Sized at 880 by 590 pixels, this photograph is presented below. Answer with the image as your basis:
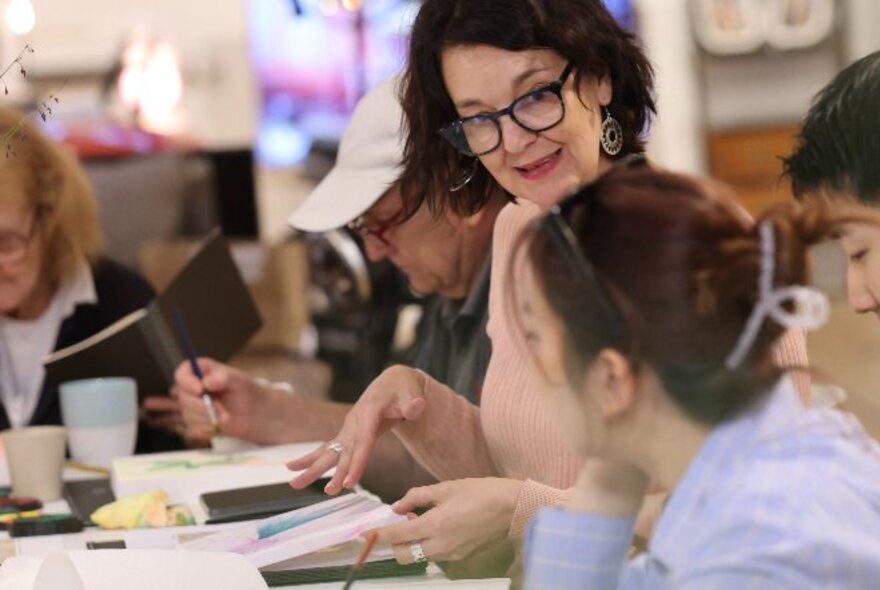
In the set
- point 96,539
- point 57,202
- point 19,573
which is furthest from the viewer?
point 57,202

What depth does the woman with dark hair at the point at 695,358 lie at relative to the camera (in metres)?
0.92

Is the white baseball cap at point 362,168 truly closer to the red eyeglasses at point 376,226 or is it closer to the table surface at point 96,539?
the red eyeglasses at point 376,226

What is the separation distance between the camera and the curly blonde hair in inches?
95.5

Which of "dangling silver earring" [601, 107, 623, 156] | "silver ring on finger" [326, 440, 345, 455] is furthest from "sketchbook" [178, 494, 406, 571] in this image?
"dangling silver earring" [601, 107, 623, 156]

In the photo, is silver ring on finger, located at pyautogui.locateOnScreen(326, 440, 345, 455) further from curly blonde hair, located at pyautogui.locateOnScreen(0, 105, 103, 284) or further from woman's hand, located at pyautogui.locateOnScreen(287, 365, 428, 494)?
curly blonde hair, located at pyautogui.locateOnScreen(0, 105, 103, 284)

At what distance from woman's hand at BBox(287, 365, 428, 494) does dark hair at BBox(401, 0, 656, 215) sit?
0.27 m

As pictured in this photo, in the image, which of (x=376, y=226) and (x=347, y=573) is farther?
(x=376, y=226)

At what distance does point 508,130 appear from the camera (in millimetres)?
1666

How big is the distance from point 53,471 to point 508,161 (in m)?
0.77

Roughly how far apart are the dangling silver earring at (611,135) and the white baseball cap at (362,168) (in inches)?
13.7

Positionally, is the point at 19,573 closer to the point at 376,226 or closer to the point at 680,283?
the point at 680,283

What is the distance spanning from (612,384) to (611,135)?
806 millimetres

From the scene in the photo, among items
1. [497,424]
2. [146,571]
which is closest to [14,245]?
[497,424]

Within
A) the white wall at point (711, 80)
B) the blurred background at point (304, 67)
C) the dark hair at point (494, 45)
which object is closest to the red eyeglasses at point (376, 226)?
the dark hair at point (494, 45)
